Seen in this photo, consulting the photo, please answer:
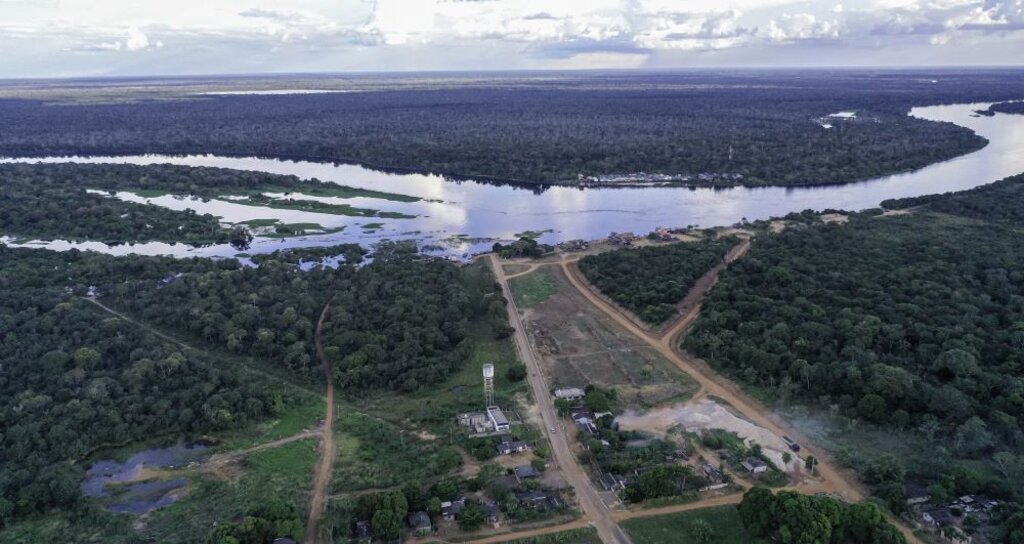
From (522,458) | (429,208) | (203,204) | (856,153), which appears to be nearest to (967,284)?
(522,458)

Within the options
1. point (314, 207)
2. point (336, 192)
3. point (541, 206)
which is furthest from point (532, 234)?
point (336, 192)

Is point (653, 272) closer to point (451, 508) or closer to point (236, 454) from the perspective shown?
point (451, 508)

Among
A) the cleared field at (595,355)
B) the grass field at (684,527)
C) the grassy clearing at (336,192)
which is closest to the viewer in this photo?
the grass field at (684,527)

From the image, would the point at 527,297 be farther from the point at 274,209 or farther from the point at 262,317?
the point at 274,209

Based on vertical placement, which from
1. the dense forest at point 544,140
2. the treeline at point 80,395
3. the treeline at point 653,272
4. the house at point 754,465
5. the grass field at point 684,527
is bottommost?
the grass field at point 684,527

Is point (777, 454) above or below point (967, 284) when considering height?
below

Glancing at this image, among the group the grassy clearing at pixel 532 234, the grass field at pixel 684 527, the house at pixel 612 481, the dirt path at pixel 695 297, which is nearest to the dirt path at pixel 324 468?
the house at pixel 612 481

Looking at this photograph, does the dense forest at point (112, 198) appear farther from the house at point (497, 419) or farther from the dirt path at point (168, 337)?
the house at point (497, 419)

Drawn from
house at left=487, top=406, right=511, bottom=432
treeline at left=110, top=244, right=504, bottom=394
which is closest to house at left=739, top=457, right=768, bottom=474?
house at left=487, top=406, right=511, bottom=432
